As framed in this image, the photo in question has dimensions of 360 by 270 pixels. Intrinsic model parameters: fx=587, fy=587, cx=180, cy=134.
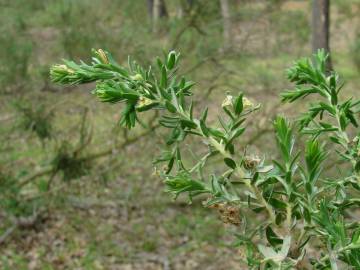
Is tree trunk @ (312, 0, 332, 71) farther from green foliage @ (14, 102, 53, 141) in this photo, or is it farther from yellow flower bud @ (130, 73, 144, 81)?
yellow flower bud @ (130, 73, 144, 81)

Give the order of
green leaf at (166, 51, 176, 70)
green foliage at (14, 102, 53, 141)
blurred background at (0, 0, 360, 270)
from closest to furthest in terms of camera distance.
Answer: green leaf at (166, 51, 176, 70)
green foliage at (14, 102, 53, 141)
blurred background at (0, 0, 360, 270)

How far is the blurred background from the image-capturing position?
6.76 meters

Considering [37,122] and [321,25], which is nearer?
[37,122]

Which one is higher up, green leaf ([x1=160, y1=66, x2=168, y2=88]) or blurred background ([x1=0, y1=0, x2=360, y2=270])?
green leaf ([x1=160, y1=66, x2=168, y2=88])

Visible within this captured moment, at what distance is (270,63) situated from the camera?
1196 centimetres

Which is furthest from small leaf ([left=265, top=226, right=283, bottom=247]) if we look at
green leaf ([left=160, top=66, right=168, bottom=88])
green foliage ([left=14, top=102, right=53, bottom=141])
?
green foliage ([left=14, top=102, right=53, bottom=141])

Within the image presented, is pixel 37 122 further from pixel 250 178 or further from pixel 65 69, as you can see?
pixel 250 178

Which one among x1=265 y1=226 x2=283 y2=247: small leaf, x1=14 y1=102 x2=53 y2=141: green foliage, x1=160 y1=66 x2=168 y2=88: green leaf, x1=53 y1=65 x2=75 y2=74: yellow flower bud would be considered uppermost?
x1=53 y1=65 x2=75 y2=74: yellow flower bud

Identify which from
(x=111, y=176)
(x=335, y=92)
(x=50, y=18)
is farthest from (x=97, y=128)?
(x=335, y=92)

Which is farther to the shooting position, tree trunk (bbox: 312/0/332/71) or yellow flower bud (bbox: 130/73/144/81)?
tree trunk (bbox: 312/0/332/71)

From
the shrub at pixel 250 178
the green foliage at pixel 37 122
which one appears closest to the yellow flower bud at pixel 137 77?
the shrub at pixel 250 178

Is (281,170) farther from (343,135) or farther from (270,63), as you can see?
(270,63)

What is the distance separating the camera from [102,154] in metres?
7.20

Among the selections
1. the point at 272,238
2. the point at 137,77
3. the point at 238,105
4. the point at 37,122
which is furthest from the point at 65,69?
the point at 37,122
